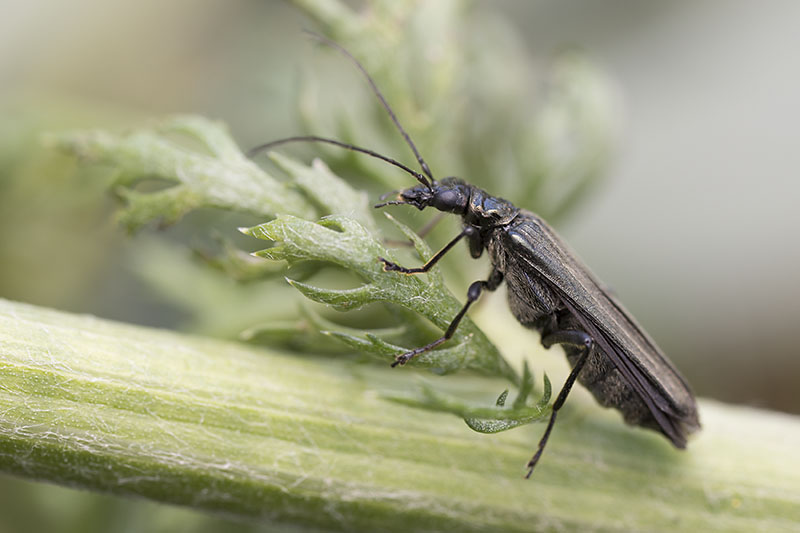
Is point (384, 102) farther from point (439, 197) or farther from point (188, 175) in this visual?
point (188, 175)

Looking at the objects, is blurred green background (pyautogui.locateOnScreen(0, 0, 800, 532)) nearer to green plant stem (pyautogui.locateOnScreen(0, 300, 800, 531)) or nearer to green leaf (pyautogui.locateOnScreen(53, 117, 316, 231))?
green leaf (pyautogui.locateOnScreen(53, 117, 316, 231))

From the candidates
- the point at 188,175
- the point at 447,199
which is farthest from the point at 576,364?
the point at 188,175

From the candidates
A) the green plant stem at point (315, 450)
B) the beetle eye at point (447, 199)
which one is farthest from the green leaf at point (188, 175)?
the beetle eye at point (447, 199)

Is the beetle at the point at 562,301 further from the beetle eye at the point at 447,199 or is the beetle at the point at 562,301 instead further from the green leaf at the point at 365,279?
the green leaf at the point at 365,279

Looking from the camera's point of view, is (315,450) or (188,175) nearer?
(315,450)

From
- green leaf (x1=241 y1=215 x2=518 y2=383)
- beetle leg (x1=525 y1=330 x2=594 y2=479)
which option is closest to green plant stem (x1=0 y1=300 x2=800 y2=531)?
beetle leg (x1=525 y1=330 x2=594 y2=479)

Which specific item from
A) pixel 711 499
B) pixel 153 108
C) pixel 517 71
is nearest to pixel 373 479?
pixel 711 499
